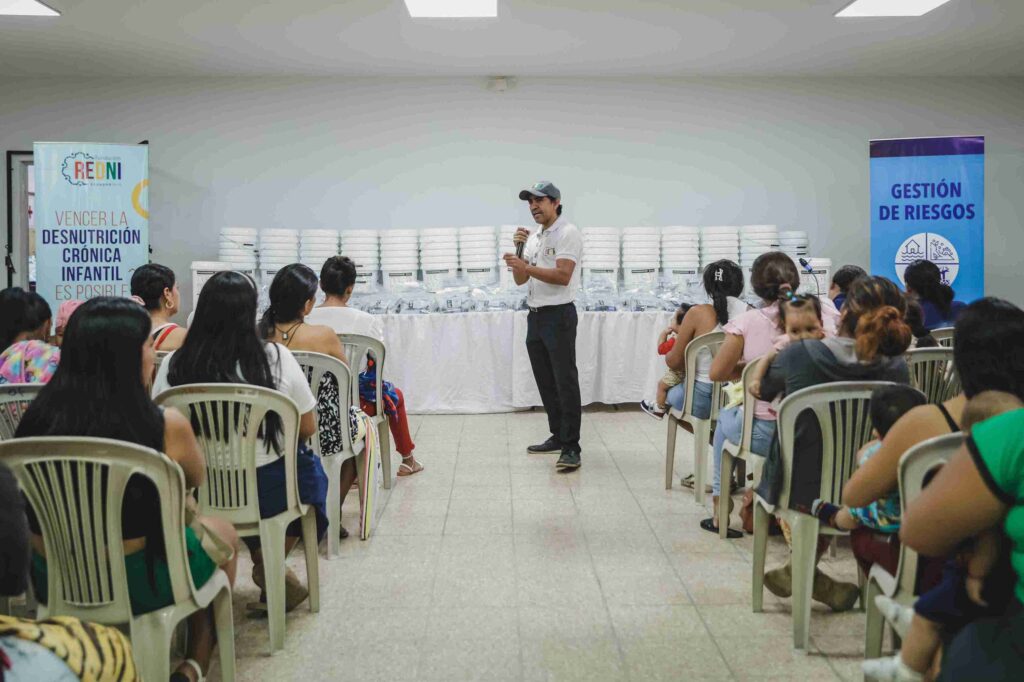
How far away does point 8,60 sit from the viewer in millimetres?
7199

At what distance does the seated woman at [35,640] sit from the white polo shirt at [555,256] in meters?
3.52

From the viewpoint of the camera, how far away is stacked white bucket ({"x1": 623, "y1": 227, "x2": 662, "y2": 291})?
7484mm

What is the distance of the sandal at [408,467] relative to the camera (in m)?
4.73

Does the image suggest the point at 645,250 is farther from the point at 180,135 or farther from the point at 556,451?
the point at 180,135

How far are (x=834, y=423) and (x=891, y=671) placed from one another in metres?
0.92

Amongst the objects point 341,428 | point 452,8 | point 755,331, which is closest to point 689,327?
point 755,331

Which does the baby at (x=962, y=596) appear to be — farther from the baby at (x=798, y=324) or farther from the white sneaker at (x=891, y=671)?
the baby at (x=798, y=324)

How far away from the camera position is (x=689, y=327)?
4066 mm

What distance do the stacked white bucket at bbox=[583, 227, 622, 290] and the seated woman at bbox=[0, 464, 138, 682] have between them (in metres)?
6.12

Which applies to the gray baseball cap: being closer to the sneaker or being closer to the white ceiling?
the sneaker

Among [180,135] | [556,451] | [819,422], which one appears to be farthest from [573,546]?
[180,135]

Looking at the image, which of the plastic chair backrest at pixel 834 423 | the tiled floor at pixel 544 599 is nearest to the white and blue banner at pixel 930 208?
the tiled floor at pixel 544 599

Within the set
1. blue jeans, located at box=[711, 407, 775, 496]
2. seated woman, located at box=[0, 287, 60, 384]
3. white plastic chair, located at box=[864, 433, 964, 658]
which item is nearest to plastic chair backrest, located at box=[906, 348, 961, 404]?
blue jeans, located at box=[711, 407, 775, 496]

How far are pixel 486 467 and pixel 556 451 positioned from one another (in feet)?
1.76
